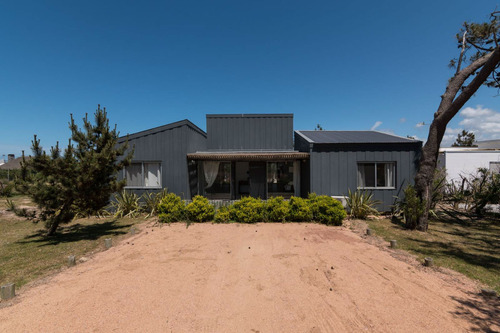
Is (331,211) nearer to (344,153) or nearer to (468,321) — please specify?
(344,153)

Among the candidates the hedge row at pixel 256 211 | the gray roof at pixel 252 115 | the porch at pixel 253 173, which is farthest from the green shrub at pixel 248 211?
the gray roof at pixel 252 115

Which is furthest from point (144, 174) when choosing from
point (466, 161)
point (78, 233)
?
point (466, 161)

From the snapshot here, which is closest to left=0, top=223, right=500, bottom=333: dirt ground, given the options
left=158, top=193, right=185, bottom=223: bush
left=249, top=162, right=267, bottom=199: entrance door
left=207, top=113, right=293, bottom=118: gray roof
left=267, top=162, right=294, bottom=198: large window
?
left=158, top=193, right=185, bottom=223: bush

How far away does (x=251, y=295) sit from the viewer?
3.49 m

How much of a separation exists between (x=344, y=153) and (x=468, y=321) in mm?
8056

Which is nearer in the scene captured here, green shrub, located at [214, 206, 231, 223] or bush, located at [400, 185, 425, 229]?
bush, located at [400, 185, 425, 229]

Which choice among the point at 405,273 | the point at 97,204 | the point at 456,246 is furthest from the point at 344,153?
the point at 97,204

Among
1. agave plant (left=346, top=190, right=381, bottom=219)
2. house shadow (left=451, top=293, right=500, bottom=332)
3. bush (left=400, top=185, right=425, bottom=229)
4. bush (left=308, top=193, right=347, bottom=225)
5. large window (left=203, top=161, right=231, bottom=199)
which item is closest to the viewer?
house shadow (left=451, top=293, right=500, bottom=332)

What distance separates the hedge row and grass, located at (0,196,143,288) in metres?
1.86

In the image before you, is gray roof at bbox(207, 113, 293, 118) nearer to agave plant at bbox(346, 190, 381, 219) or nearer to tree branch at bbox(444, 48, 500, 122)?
agave plant at bbox(346, 190, 381, 219)

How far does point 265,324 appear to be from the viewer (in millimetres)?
2820

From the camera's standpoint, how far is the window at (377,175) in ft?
33.2

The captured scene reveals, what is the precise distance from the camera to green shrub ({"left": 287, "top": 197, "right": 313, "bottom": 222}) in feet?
26.8

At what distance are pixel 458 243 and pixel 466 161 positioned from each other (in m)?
12.8
